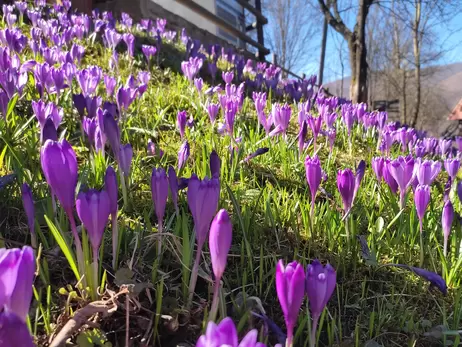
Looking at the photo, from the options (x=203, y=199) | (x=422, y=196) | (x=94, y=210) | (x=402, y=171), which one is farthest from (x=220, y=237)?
(x=402, y=171)

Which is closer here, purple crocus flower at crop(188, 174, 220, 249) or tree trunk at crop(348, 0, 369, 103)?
purple crocus flower at crop(188, 174, 220, 249)

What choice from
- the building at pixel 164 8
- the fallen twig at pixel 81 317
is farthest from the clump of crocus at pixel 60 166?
the building at pixel 164 8

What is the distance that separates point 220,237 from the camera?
862 mm

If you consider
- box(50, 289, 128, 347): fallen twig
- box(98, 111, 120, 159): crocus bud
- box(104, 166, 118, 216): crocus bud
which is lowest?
box(50, 289, 128, 347): fallen twig

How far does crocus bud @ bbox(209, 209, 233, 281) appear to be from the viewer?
0.85 m

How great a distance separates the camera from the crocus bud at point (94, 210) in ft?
3.10

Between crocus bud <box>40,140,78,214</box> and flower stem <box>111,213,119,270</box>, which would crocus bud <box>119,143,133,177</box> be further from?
crocus bud <box>40,140,78,214</box>

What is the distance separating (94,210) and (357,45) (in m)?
10.7

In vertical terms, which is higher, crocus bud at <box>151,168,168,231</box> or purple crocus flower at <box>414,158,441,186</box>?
purple crocus flower at <box>414,158,441,186</box>

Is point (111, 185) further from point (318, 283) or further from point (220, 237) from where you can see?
point (318, 283)

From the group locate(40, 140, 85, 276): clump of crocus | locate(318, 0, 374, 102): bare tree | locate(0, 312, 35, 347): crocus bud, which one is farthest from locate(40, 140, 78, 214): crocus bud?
Answer: locate(318, 0, 374, 102): bare tree

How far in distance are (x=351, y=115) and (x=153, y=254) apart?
2153 mm

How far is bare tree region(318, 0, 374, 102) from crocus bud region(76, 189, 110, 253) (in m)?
10.0

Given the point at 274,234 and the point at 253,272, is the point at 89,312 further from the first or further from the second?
the point at 274,234
